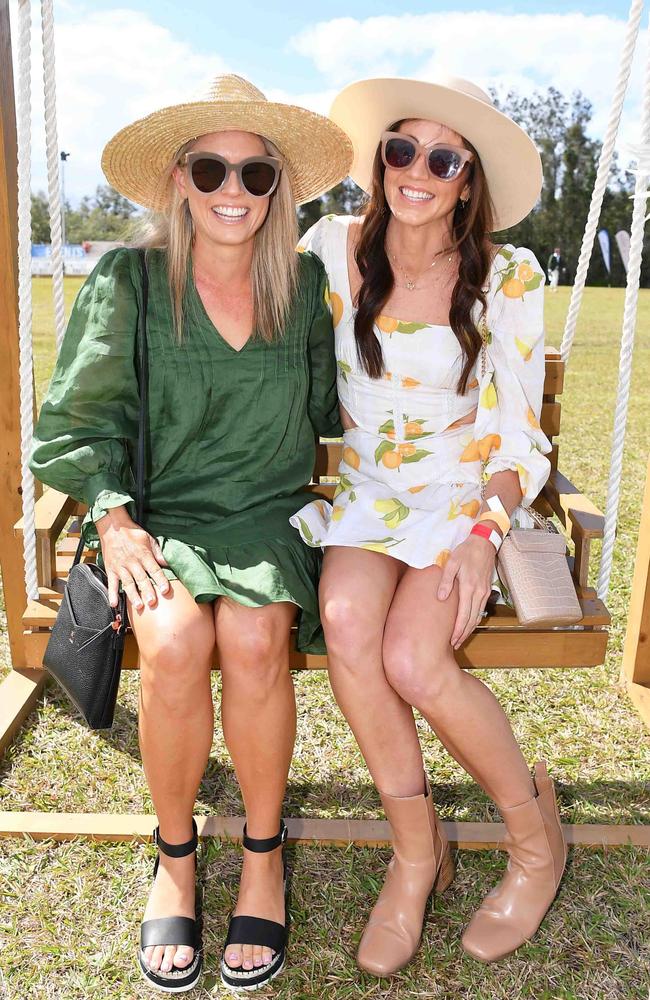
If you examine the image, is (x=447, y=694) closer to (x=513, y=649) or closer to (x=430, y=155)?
(x=513, y=649)

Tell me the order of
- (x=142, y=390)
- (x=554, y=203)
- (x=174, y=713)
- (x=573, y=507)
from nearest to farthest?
(x=174, y=713)
(x=142, y=390)
(x=573, y=507)
(x=554, y=203)

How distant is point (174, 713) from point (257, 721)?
0.19m

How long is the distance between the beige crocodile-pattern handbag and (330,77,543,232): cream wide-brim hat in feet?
2.93

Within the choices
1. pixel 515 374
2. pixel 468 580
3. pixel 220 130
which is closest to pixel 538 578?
pixel 468 580

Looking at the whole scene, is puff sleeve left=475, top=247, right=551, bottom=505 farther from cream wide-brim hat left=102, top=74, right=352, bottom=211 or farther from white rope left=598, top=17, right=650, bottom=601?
cream wide-brim hat left=102, top=74, right=352, bottom=211

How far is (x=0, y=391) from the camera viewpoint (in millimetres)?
3100

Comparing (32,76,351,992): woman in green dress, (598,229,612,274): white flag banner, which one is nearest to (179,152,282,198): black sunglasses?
(32,76,351,992): woman in green dress

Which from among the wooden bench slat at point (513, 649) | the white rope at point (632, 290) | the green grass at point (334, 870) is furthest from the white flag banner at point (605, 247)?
the wooden bench slat at point (513, 649)

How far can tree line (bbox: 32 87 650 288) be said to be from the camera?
40.5 m

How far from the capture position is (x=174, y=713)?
2.17 meters

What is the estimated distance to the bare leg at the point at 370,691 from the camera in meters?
2.24

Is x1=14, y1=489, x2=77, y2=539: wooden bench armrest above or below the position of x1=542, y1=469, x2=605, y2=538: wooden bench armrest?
below

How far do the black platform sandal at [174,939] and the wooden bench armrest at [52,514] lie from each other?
83cm

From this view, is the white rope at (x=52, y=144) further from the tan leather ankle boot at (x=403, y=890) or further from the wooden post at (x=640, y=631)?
the wooden post at (x=640, y=631)
